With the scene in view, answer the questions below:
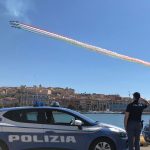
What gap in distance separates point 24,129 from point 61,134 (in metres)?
0.90

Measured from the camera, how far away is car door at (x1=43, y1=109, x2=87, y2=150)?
12773 millimetres

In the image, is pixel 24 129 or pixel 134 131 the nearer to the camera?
pixel 24 129

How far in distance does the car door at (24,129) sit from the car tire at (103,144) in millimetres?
1266

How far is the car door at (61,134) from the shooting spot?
41.9 feet

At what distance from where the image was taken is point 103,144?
42.4ft

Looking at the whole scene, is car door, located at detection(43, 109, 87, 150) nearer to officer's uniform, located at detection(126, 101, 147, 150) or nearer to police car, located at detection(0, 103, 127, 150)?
police car, located at detection(0, 103, 127, 150)

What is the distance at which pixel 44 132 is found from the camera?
1275 cm

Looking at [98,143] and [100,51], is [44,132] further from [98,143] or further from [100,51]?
[100,51]

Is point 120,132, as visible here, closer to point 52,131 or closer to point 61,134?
point 61,134

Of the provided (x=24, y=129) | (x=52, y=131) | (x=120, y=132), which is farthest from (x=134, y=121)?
(x=24, y=129)

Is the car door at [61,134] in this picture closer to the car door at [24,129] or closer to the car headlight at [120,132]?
the car door at [24,129]

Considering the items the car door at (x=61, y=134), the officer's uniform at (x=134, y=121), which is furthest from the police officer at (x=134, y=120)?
the car door at (x=61, y=134)

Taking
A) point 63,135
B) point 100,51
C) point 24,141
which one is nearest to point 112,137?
point 63,135

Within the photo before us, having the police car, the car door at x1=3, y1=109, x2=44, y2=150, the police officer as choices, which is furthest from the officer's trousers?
the car door at x1=3, y1=109, x2=44, y2=150
